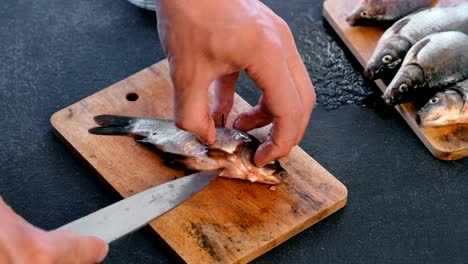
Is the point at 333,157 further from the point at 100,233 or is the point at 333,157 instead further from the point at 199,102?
the point at 100,233

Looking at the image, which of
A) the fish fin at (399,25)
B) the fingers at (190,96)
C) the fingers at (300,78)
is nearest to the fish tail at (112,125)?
the fingers at (190,96)

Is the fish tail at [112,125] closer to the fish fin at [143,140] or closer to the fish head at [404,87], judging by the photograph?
Answer: the fish fin at [143,140]

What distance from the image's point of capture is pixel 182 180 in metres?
1.55

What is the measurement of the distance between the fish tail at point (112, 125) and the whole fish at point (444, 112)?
0.70 m

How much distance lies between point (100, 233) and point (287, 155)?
0.49 meters

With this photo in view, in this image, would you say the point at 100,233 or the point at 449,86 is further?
the point at 449,86

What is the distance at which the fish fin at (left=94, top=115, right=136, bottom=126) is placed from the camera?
1.72 meters

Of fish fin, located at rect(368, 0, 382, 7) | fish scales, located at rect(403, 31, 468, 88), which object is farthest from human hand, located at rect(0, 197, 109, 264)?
fish fin, located at rect(368, 0, 382, 7)

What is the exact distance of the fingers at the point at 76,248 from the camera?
3.64 ft

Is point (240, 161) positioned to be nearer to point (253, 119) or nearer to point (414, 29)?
point (253, 119)

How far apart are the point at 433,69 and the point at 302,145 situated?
408mm

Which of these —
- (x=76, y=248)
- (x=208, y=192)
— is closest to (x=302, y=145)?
(x=208, y=192)

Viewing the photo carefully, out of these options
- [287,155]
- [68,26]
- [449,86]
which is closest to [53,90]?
[68,26]

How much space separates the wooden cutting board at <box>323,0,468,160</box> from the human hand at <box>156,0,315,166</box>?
1.35ft
